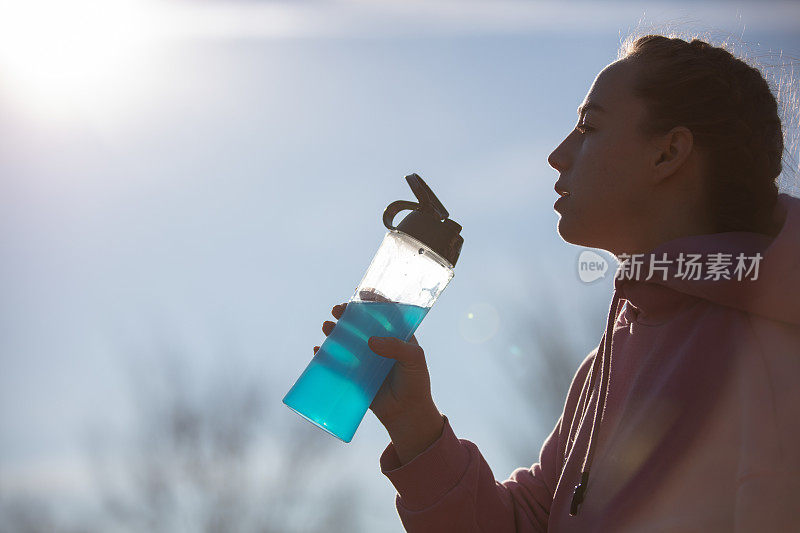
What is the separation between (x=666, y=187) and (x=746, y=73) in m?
0.51

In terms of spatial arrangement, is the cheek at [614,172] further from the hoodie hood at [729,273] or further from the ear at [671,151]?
the hoodie hood at [729,273]

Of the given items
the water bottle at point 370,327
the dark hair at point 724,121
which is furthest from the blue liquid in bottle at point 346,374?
the dark hair at point 724,121

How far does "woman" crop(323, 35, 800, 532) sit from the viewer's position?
6.10ft

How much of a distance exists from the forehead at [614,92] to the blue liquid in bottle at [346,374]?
970mm

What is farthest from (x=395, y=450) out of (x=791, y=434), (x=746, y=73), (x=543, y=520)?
(x=746, y=73)

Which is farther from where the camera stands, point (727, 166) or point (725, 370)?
point (727, 166)

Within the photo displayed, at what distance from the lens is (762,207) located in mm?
2254

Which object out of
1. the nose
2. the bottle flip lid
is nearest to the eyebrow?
the nose

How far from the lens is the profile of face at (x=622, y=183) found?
2.30 m

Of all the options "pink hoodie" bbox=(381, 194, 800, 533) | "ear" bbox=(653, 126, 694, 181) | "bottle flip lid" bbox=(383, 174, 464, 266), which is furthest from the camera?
"ear" bbox=(653, 126, 694, 181)

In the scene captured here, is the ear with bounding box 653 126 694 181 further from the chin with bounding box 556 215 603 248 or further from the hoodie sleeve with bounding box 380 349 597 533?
the hoodie sleeve with bounding box 380 349 597 533

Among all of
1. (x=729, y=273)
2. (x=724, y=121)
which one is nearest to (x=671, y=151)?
(x=724, y=121)

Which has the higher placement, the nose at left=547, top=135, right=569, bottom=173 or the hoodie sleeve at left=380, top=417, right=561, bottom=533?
the nose at left=547, top=135, right=569, bottom=173

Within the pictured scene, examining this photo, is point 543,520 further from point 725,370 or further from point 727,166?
point 727,166
